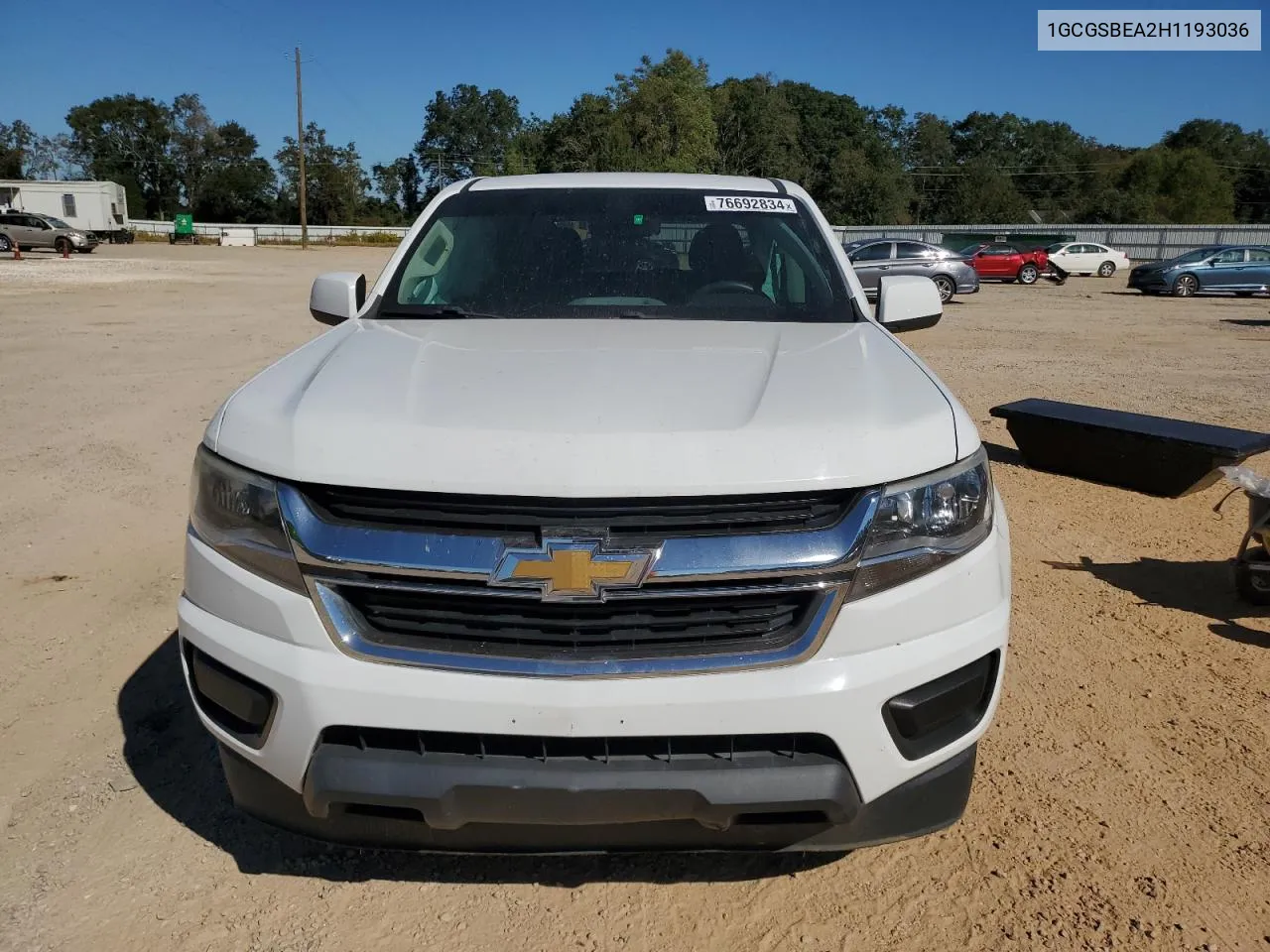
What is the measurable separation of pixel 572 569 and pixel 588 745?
0.35 meters

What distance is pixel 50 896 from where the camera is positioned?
7.68ft

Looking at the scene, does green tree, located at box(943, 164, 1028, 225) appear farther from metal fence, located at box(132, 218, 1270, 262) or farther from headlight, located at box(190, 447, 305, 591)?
headlight, located at box(190, 447, 305, 591)

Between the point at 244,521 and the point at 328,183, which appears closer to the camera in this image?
the point at 244,521

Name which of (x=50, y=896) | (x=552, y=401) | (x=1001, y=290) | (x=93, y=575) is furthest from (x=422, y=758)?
(x=1001, y=290)

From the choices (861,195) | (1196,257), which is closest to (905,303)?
(1196,257)

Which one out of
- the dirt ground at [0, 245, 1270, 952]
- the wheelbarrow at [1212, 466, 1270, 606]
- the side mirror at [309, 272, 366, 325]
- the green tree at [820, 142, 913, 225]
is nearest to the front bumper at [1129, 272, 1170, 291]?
the dirt ground at [0, 245, 1270, 952]

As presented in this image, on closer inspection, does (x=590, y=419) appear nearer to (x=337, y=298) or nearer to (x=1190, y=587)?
(x=337, y=298)

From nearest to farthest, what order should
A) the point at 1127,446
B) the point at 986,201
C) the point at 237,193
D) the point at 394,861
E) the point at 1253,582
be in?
1. the point at 394,861
2. the point at 1253,582
3. the point at 1127,446
4. the point at 986,201
5. the point at 237,193

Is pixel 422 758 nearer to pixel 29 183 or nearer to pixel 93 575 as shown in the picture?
pixel 93 575

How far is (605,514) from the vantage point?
1.85m

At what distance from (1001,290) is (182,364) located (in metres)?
25.7

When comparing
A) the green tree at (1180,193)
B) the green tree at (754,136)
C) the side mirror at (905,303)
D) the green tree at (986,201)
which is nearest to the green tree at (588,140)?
the green tree at (754,136)

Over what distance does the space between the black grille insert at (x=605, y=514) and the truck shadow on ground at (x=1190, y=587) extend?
9.87ft

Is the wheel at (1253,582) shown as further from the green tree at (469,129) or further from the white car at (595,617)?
the green tree at (469,129)
